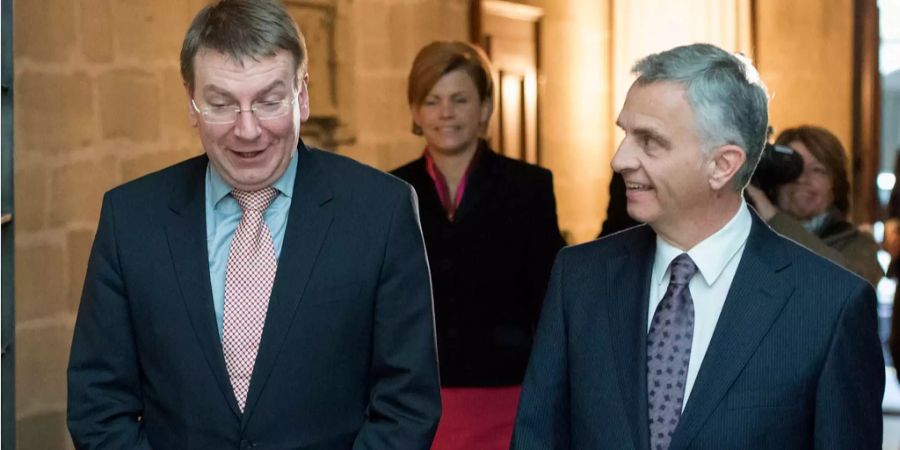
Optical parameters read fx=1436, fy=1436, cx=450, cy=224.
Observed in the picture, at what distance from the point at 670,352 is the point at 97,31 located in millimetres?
2779

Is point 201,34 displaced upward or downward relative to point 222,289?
upward

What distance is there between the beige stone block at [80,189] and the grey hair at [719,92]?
2.55 meters

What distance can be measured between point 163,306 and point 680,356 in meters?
0.98

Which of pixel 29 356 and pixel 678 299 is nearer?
pixel 678 299

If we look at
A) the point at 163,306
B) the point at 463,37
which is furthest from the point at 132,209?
the point at 463,37

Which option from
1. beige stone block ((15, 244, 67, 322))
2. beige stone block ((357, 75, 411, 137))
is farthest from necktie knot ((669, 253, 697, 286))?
beige stone block ((357, 75, 411, 137))

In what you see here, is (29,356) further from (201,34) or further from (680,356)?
(680,356)

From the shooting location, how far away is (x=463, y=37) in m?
6.73

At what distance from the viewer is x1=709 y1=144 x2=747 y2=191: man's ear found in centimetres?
256

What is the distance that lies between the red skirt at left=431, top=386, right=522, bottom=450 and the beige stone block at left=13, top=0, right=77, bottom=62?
1.65 meters

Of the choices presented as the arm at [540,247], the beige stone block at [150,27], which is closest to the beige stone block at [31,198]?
the beige stone block at [150,27]

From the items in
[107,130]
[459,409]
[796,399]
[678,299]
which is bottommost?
[459,409]

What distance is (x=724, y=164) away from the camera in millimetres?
2572

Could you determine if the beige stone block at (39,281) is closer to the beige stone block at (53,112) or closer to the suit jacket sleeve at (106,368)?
the beige stone block at (53,112)
